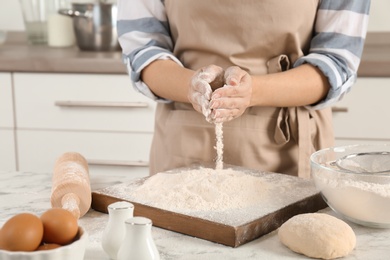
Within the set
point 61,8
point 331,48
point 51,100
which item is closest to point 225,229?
point 331,48

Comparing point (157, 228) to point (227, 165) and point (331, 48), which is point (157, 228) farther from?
point (331, 48)

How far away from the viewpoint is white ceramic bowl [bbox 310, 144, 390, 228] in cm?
94

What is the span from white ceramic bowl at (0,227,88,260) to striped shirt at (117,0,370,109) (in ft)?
2.20

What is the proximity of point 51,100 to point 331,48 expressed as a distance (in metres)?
1.19

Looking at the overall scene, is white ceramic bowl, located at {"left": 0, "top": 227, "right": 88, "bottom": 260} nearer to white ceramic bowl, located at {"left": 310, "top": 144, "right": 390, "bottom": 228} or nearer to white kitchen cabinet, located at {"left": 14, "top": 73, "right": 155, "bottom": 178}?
white ceramic bowl, located at {"left": 310, "top": 144, "right": 390, "bottom": 228}

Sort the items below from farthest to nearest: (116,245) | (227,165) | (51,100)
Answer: (51,100), (227,165), (116,245)

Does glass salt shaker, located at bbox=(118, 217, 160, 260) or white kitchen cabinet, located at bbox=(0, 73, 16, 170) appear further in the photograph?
white kitchen cabinet, located at bbox=(0, 73, 16, 170)

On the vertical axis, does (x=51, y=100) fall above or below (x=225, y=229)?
below

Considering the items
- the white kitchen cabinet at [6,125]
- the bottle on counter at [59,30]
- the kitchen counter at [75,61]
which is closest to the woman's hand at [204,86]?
the kitchen counter at [75,61]

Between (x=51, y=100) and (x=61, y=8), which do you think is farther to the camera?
(x=61, y=8)

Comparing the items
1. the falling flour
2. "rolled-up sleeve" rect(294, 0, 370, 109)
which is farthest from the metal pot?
the falling flour

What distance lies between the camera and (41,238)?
2.49 ft

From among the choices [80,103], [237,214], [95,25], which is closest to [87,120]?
[80,103]

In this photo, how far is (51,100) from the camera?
7.45 ft
